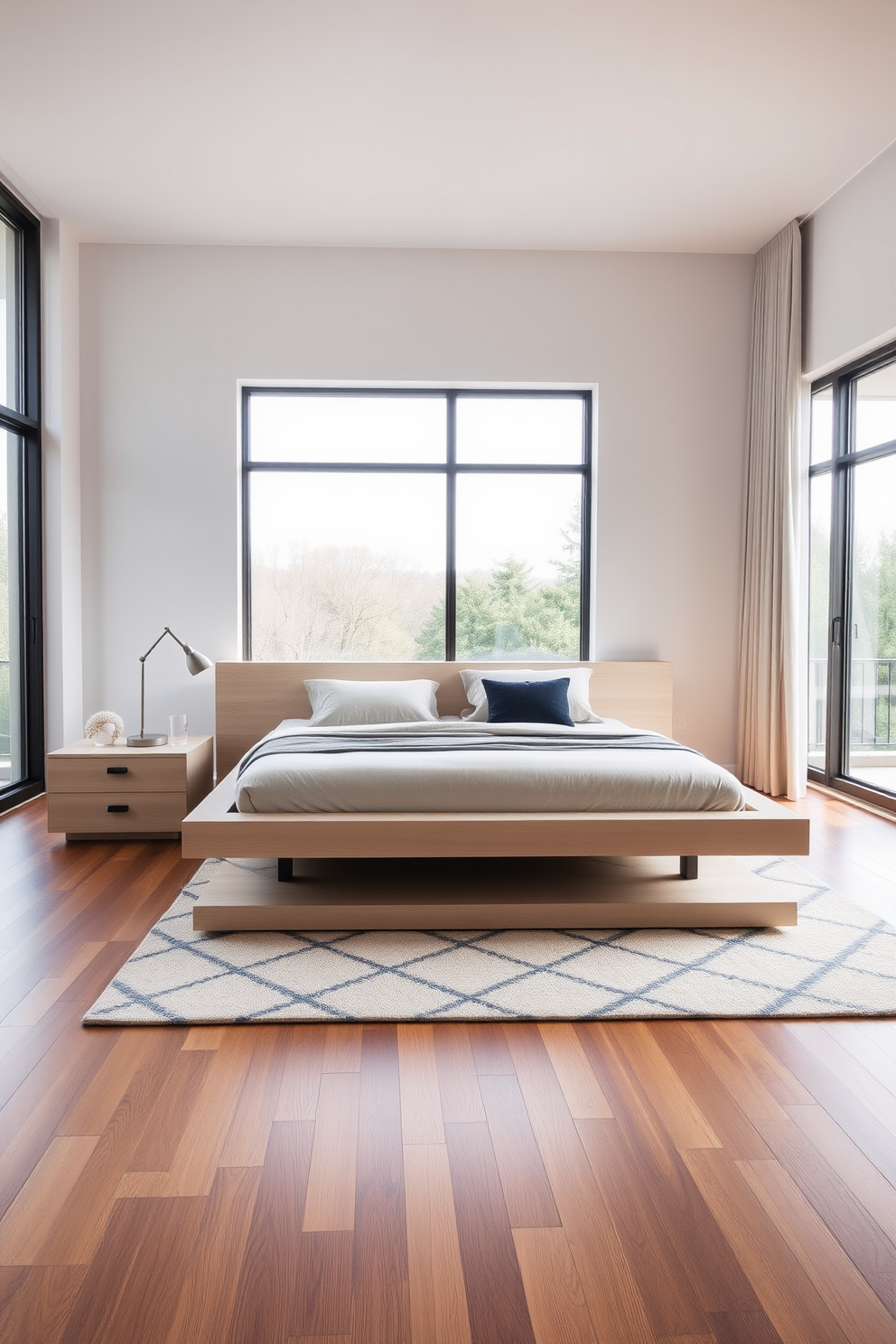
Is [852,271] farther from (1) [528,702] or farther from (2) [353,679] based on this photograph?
(2) [353,679]

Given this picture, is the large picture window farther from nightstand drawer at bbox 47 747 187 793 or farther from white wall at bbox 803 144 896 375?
nightstand drawer at bbox 47 747 187 793

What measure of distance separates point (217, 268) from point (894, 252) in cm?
344

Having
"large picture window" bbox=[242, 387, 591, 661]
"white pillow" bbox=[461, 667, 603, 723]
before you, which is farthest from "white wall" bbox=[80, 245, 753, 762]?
"white pillow" bbox=[461, 667, 603, 723]

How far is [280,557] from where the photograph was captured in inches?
202

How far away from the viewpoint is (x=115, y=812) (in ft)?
12.3

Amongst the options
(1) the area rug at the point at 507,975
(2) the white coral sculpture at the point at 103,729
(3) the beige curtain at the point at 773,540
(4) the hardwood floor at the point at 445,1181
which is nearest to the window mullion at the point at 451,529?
(3) the beige curtain at the point at 773,540

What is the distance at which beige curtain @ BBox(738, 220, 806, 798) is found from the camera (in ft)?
15.2

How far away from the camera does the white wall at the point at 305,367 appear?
489cm

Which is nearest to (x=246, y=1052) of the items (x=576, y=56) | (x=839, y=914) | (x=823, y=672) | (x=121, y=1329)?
(x=121, y=1329)

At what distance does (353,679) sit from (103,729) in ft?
4.49

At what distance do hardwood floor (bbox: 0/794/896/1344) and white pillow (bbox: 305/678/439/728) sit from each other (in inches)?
82.2

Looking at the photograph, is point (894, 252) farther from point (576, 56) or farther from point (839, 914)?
point (839, 914)

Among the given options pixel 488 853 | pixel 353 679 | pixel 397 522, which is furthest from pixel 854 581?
pixel 488 853

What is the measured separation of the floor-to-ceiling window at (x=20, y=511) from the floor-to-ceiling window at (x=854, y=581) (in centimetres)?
423
